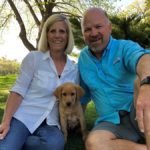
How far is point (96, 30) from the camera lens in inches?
150

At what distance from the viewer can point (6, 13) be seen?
19859 mm

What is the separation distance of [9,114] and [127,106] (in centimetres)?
114

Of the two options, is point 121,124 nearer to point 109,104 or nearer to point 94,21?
point 109,104

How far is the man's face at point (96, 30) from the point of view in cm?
378

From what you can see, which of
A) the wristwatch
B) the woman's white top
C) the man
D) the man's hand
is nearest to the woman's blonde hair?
the woman's white top

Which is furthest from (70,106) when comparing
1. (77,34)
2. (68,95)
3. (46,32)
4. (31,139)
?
(77,34)

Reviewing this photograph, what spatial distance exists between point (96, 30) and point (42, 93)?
33.1 inches

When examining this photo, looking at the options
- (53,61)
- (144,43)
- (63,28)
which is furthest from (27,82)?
(144,43)

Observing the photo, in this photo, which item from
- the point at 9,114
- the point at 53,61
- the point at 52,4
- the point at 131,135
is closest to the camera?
the point at 131,135

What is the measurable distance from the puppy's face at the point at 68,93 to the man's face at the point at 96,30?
0.49 metres

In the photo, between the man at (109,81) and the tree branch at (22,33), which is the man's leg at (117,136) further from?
the tree branch at (22,33)

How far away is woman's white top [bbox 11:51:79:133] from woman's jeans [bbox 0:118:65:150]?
4.3 inches

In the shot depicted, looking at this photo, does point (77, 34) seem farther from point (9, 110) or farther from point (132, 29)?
point (9, 110)

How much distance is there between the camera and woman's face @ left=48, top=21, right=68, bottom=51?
399 centimetres
